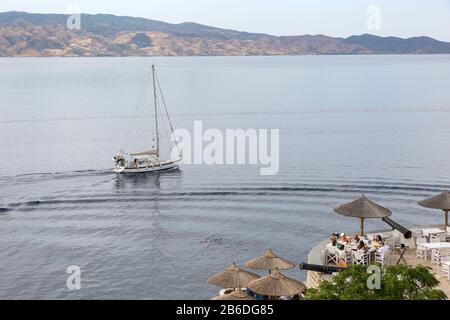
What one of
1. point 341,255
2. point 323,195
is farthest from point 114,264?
point 323,195

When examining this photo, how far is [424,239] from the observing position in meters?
23.3

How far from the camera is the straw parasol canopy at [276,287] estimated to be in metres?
18.6

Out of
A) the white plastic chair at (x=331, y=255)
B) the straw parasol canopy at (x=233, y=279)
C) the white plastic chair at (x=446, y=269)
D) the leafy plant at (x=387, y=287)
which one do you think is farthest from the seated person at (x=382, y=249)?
the leafy plant at (x=387, y=287)

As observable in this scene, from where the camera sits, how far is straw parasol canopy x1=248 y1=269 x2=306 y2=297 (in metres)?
18.6

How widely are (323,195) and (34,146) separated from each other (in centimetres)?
4455

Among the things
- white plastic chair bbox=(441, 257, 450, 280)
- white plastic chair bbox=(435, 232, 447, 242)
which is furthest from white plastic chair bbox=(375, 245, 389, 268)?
white plastic chair bbox=(435, 232, 447, 242)

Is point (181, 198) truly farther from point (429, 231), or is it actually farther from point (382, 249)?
point (382, 249)

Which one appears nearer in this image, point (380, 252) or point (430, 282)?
point (430, 282)

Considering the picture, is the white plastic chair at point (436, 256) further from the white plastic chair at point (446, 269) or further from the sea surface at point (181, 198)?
the sea surface at point (181, 198)

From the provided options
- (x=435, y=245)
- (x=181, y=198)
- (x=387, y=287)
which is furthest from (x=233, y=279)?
(x=181, y=198)

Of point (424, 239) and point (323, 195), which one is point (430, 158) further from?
point (424, 239)

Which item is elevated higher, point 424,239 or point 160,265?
point 424,239

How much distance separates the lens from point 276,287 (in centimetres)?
1872
